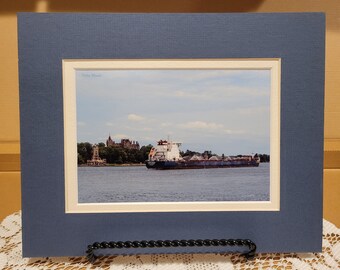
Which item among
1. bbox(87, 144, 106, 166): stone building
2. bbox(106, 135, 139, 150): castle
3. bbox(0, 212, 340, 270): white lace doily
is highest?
bbox(106, 135, 139, 150): castle

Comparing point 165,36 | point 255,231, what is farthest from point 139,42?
point 255,231

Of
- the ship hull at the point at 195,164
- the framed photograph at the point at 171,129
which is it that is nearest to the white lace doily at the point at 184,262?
the framed photograph at the point at 171,129

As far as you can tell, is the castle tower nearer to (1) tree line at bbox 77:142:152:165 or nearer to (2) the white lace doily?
(1) tree line at bbox 77:142:152:165

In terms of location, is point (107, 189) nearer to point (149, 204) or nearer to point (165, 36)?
point (149, 204)

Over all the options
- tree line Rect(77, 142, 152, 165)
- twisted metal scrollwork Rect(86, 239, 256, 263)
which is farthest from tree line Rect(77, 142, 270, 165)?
twisted metal scrollwork Rect(86, 239, 256, 263)

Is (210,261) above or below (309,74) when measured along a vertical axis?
below

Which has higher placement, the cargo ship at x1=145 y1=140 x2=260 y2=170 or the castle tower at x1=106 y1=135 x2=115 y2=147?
the castle tower at x1=106 y1=135 x2=115 y2=147

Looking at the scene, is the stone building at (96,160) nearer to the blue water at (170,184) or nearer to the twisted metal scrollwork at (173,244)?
the blue water at (170,184)

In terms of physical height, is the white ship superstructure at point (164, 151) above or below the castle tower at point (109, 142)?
below

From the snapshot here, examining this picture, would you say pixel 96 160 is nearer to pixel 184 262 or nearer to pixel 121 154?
pixel 121 154
